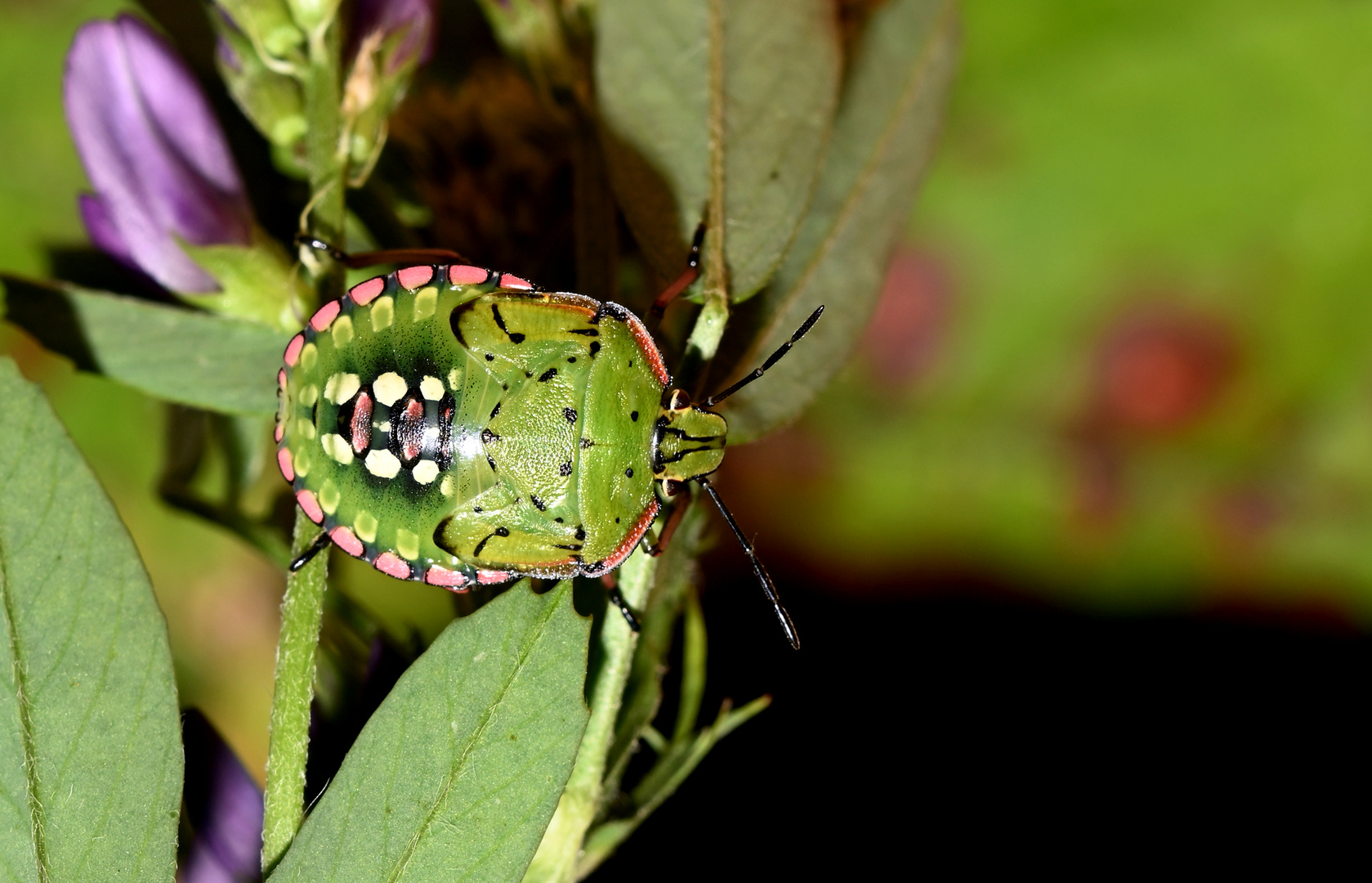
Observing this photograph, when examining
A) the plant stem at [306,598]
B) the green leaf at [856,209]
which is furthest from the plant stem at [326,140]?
the green leaf at [856,209]

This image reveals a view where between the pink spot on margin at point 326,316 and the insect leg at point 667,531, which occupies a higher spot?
the pink spot on margin at point 326,316

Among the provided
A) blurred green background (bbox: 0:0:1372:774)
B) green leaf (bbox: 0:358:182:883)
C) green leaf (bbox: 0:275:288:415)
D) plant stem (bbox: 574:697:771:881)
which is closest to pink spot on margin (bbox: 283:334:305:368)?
green leaf (bbox: 0:275:288:415)

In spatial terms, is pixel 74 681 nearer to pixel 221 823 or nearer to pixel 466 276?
pixel 221 823

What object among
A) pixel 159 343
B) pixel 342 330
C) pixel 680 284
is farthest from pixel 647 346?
pixel 159 343

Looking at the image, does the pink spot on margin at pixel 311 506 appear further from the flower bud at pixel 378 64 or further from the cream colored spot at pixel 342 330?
the flower bud at pixel 378 64

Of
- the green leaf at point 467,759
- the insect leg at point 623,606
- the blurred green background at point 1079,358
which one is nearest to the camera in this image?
the green leaf at point 467,759

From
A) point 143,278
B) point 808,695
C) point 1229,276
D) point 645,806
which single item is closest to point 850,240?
point 645,806

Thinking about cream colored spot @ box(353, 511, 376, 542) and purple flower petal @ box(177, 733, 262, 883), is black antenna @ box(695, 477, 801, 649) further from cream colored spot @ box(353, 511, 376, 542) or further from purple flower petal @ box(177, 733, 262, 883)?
purple flower petal @ box(177, 733, 262, 883)
